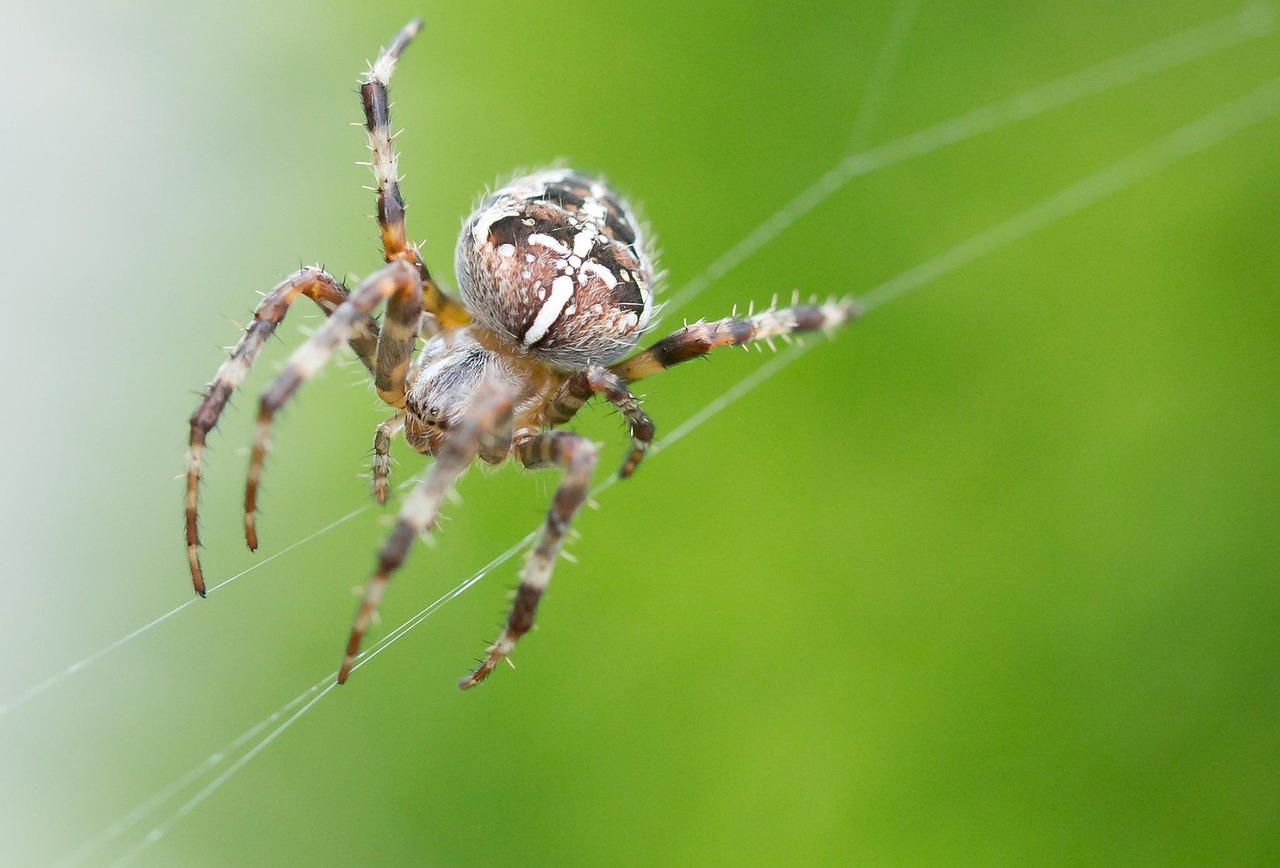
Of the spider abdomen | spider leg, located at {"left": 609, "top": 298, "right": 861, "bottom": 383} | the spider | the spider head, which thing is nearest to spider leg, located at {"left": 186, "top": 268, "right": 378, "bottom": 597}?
the spider

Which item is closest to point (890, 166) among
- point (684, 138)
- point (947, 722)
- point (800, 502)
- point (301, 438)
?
point (684, 138)

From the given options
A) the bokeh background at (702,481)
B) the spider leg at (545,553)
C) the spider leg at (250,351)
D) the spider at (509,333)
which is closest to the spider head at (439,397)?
the spider at (509,333)

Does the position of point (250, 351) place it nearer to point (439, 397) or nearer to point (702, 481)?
point (439, 397)

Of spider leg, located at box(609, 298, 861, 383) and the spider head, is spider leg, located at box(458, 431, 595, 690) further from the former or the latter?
spider leg, located at box(609, 298, 861, 383)

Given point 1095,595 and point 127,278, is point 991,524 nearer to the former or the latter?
point 1095,595

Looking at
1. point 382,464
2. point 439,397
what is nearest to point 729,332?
point 439,397

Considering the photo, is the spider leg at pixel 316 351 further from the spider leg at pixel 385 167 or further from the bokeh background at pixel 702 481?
the bokeh background at pixel 702 481

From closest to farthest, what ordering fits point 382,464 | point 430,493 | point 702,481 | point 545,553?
1. point 430,493
2. point 545,553
3. point 382,464
4. point 702,481
